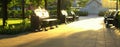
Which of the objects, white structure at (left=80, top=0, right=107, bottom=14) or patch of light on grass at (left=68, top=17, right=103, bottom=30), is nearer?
patch of light on grass at (left=68, top=17, right=103, bottom=30)

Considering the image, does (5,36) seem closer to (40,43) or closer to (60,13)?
(40,43)

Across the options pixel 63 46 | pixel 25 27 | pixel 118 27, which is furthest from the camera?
pixel 118 27

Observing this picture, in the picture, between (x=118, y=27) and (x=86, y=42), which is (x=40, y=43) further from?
(x=118, y=27)

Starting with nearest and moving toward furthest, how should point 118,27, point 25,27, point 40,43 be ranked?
1. point 40,43
2. point 25,27
3. point 118,27

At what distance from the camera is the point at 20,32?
1530 cm

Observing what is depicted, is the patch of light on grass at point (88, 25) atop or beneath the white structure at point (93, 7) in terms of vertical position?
beneath

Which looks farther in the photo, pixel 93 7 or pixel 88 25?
pixel 93 7

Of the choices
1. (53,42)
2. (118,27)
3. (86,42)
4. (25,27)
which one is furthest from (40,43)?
(118,27)

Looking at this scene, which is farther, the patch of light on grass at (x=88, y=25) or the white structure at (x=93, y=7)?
the white structure at (x=93, y=7)

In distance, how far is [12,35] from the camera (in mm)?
14273

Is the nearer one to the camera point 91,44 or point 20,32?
point 91,44

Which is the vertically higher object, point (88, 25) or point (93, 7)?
point (93, 7)

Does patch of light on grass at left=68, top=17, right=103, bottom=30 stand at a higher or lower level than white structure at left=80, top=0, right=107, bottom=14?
lower

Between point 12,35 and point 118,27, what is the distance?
684cm
